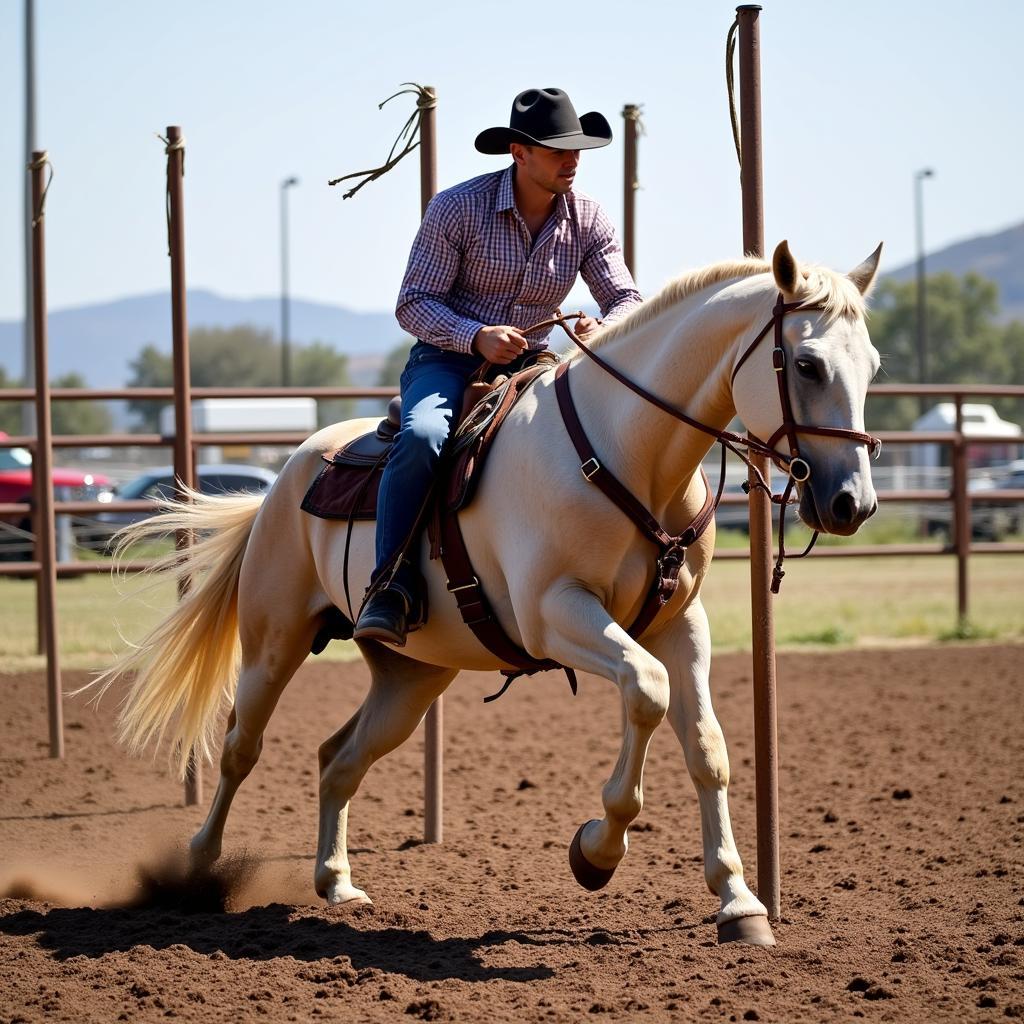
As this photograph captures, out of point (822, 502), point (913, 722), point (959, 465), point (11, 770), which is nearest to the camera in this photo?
point (822, 502)

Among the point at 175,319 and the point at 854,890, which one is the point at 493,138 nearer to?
the point at 175,319

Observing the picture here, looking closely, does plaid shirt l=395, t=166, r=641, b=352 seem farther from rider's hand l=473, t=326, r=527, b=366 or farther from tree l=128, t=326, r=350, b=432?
tree l=128, t=326, r=350, b=432

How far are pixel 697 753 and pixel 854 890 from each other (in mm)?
1119

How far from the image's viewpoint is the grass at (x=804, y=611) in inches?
486

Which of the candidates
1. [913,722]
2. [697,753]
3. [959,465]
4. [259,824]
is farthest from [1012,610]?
[697,753]

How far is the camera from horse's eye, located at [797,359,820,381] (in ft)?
12.5

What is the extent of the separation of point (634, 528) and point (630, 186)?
4226 mm

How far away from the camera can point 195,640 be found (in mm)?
6059

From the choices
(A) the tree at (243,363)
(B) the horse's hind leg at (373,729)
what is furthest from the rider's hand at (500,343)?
(A) the tree at (243,363)

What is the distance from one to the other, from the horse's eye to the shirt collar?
149cm

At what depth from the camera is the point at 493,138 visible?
16.3 ft

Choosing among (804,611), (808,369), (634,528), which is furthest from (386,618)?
(804,611)

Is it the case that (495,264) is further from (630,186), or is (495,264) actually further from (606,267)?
(630,186)

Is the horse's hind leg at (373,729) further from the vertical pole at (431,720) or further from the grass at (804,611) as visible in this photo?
the grass at (804,611)
